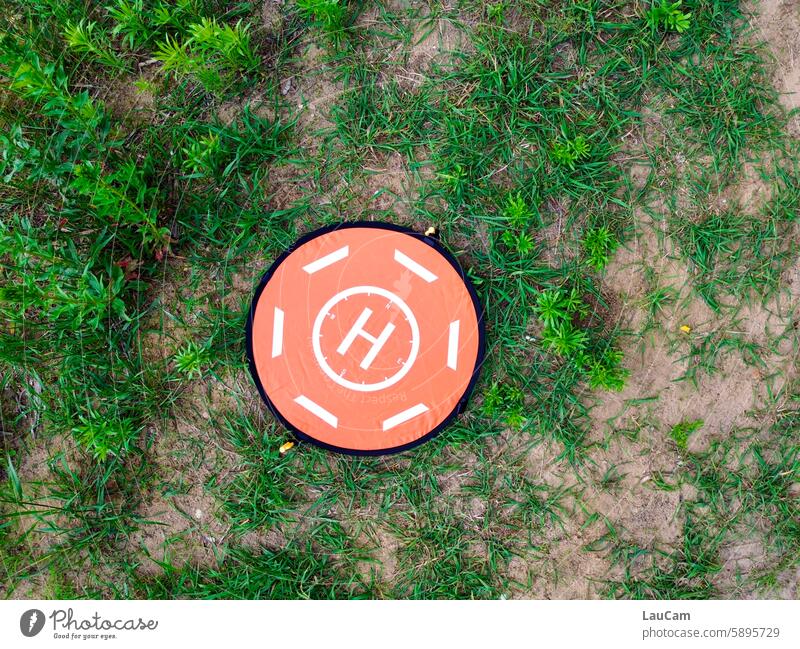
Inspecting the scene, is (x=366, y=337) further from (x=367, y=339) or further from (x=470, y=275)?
(x=470, y=275)

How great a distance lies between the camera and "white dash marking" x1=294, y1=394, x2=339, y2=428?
242 cm

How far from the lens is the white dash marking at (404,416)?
241cm

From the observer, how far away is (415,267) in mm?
2422

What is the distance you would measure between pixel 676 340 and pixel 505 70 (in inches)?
58.0

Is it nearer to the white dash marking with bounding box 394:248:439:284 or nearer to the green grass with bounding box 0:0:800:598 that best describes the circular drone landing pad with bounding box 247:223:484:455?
the white dash marking with bounding box 394:248:439:284

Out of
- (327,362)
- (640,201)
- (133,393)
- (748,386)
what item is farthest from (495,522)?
(133,393)

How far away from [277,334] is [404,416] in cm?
68

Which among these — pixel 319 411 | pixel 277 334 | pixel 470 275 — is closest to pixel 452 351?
pixel 470 275

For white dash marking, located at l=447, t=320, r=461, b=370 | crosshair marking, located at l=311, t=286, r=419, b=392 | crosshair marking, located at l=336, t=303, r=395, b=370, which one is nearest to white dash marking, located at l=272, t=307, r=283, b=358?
crosshair marking, located at l=311, t=286, r=419, b=392

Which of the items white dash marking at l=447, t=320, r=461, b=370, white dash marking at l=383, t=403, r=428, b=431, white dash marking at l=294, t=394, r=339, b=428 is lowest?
white dash marking at l=294, t=394, r=339, b=428

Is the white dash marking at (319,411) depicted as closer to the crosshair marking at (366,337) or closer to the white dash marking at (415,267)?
the crosshair marking at (366,337)

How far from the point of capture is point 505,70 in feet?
8.07

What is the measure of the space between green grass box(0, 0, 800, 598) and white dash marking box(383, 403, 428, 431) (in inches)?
6.7

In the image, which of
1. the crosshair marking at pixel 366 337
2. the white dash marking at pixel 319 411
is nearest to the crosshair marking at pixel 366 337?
the crosshair marking at pixel 366 337
